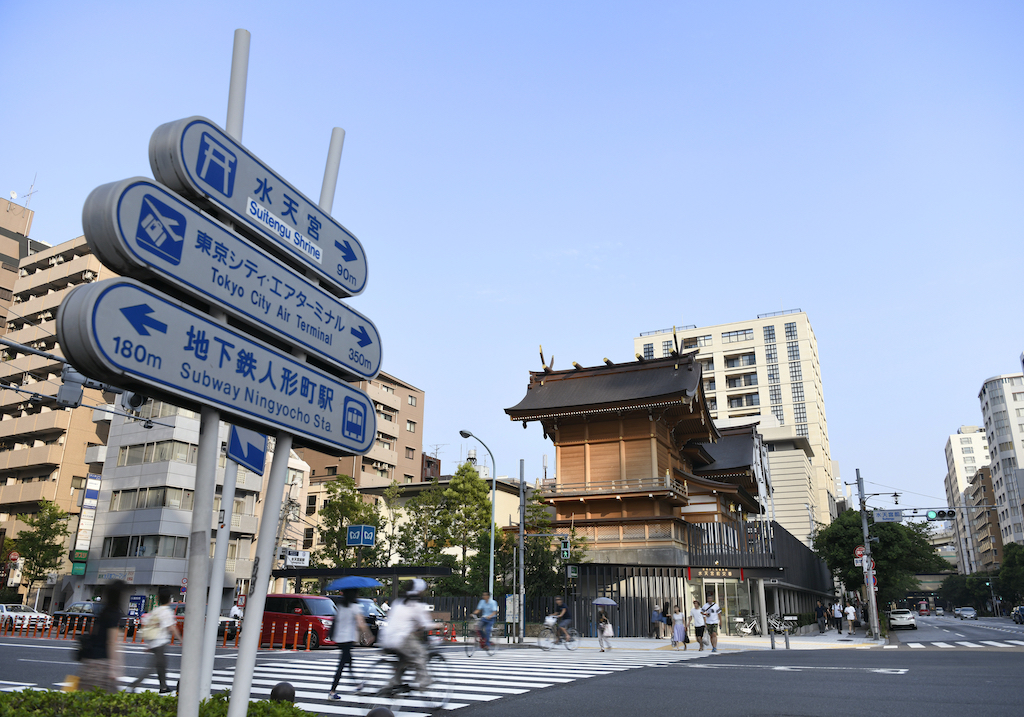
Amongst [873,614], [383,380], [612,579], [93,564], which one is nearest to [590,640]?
[612,579]

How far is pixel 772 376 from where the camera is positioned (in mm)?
85938

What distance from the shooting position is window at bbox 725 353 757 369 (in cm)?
8802

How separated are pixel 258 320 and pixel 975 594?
129082 mm

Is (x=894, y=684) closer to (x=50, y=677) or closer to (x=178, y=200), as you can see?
(x=178, y=200)

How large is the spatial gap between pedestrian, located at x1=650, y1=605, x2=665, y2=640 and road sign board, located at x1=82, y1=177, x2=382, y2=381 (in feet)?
86.5

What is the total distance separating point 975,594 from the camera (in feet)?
346

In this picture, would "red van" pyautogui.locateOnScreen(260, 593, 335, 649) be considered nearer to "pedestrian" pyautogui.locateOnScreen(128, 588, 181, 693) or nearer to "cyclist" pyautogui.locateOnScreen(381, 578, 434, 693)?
"pedestrian" pyautogui.locateOnScreen(128, 588, 181, 693)

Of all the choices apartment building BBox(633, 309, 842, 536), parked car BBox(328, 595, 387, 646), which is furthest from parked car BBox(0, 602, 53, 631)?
apartment building BBox(633, 309, 842, 536)

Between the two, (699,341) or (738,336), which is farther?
(699,341)

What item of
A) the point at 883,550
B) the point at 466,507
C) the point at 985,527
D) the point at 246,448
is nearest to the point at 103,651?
the point at 246,448

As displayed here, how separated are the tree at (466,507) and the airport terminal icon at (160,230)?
124 ft

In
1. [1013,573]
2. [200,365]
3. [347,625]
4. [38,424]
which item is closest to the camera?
[200,365]

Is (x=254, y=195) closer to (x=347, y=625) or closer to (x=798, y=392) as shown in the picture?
(x=347, y=625)

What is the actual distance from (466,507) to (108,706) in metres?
35.4
